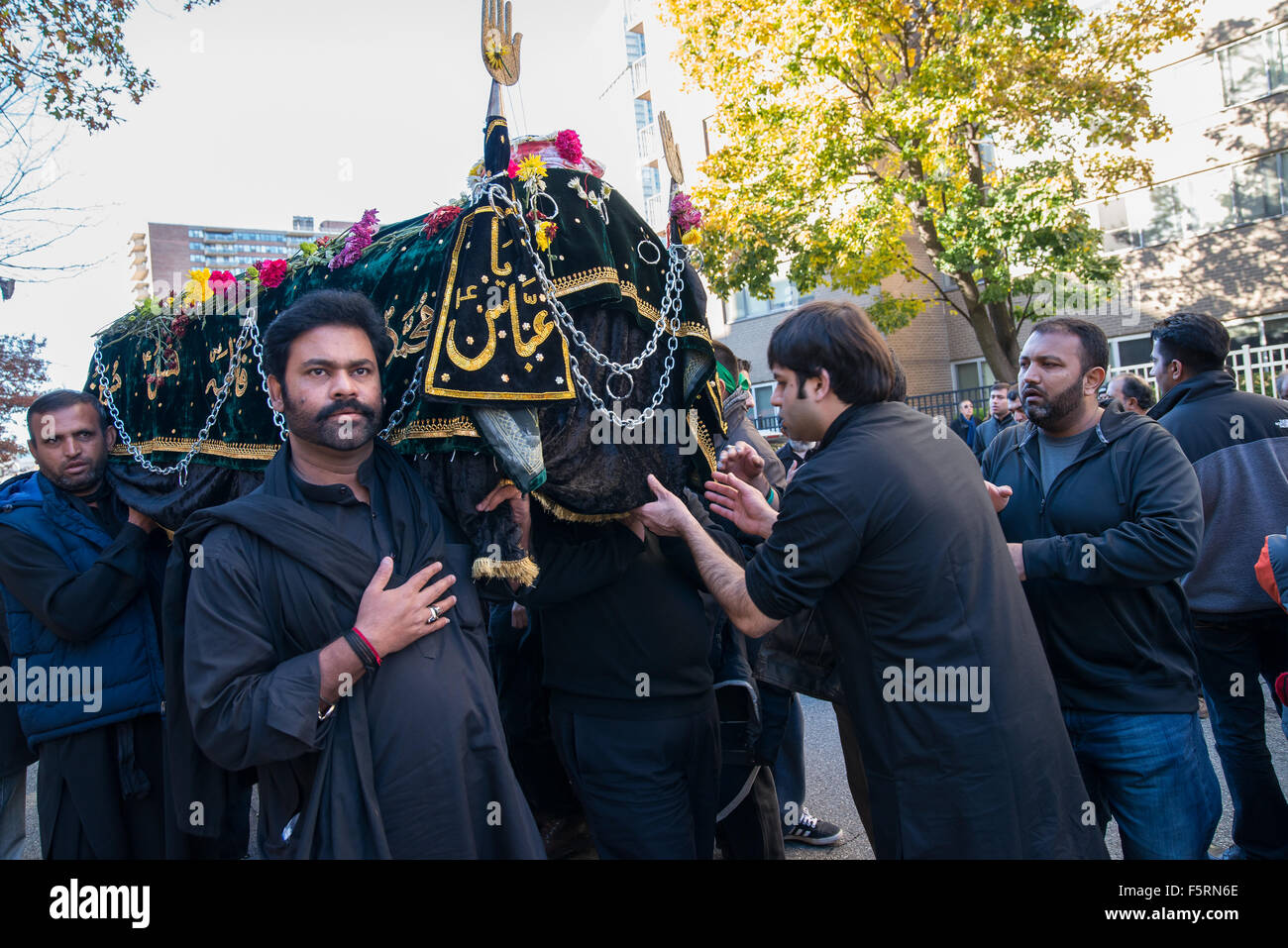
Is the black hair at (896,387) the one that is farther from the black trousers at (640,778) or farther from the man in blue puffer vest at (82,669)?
the man in blue puffer vest at (82,669)


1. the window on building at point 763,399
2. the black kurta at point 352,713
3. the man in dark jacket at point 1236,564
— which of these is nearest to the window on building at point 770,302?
the window on building at point 763,399

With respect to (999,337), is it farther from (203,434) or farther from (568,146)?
(203,434)

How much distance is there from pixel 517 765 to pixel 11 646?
74.3 inches

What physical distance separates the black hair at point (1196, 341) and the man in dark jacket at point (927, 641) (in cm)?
216

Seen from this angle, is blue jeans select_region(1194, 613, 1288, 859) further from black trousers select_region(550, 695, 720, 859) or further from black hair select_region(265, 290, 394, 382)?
black hair select_region(265, 290, 394, 382)

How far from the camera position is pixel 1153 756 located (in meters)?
2.65

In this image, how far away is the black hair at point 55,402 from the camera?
3.30 m

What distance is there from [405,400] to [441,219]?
1.97 feet

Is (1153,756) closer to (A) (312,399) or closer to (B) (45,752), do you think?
(A) (312,399)

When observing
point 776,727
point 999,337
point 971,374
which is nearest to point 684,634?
point 776,727

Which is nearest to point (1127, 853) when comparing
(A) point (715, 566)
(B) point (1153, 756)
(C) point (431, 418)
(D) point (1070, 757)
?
(B) point (1153, 756)

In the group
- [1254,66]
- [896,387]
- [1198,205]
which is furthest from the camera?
[1198,205]

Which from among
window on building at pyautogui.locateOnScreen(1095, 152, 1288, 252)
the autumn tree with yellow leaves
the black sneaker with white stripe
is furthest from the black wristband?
window on building at pyautogui.locateOnScreen(1095, 152, 1288, 252)

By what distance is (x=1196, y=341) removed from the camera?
382 cm
